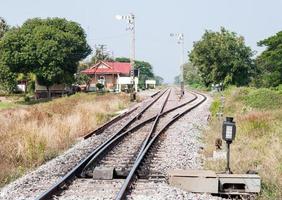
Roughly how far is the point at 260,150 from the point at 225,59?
5501 centimetres

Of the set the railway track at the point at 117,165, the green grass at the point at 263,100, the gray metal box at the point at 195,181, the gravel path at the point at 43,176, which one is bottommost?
the gravel path at the point at 43,176

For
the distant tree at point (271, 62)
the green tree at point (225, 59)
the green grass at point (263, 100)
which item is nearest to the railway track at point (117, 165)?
the green grass at point (263, 100)

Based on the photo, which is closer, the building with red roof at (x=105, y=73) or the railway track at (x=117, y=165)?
the railway track at (x=117, y=165)

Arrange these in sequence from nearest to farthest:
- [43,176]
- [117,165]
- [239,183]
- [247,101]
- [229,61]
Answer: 1. [239,183]
2. [43,176]
3. [117,165]
4. [247,101]
5. [229,61]

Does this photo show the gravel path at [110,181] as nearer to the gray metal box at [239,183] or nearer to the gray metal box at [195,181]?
the gray metal box at [195,181]

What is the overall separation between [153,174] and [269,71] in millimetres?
71284

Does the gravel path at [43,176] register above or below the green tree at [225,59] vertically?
below

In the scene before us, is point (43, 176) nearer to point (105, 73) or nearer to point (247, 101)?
point (247, 101)

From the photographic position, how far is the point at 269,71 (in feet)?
263

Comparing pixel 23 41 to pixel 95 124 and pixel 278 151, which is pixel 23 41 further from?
pixel 278 151

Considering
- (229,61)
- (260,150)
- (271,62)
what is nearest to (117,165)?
(260,150)

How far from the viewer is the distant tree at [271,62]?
2790 inches

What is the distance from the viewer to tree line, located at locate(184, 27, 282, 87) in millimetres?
68188

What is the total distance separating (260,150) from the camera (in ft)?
47.2
